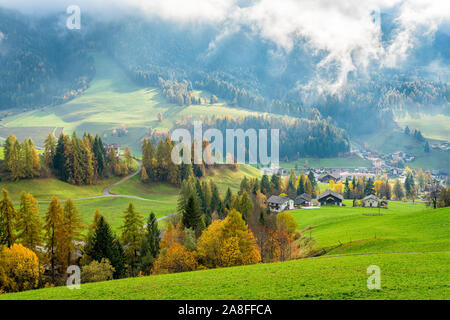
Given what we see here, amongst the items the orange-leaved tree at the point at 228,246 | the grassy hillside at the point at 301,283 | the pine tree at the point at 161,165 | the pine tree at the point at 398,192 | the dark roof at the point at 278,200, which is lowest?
the pine tree at the point at 398,192

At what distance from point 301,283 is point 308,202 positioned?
3170 inches

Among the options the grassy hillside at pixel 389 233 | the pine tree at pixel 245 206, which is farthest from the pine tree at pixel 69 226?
the grassy hillside at pixel 389 233

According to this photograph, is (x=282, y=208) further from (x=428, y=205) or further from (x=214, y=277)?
(x=214, y=277)

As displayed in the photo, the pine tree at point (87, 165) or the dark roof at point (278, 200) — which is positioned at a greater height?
the pine tree at point (87, 165)

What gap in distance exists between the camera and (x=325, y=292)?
20938mm

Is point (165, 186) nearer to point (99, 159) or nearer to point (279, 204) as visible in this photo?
point (99, 159)

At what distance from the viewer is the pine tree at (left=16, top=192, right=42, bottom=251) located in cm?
4269

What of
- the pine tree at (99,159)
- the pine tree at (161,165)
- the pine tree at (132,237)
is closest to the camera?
the pine tree at (132,237)

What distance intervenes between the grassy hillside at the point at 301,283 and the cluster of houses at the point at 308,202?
63845 millimetres

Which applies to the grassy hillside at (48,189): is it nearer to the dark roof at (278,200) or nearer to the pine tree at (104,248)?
the pine tree at (104,248)

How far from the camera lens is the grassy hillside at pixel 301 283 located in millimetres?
20641

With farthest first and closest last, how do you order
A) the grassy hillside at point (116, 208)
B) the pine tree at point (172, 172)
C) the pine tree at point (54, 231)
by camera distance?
the pine tree at point (172, 172), the grassy hillside at point (116, 208), the pine tree at point (54, 231)

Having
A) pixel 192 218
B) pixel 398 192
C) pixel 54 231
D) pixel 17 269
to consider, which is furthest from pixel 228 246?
pixel 398 192

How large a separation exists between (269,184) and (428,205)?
4935 centimetres
